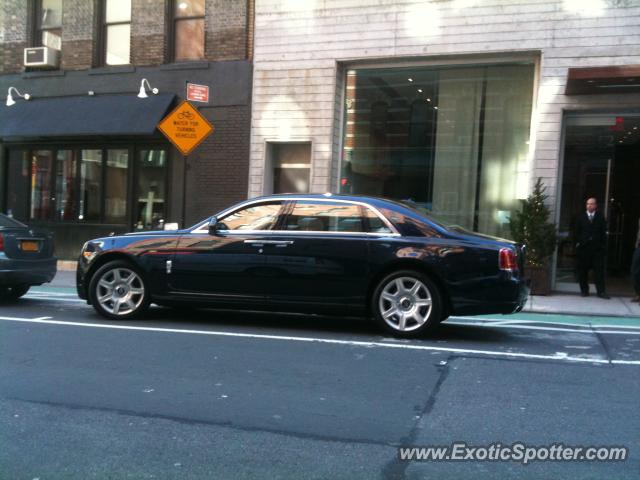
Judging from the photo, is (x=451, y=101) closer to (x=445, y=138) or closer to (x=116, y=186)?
(x=445, y=138)

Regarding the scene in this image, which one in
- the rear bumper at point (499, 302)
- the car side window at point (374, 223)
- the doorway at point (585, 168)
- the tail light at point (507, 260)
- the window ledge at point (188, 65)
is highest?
the window ledge at point (188, 65)

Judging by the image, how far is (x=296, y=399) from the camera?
477 cm

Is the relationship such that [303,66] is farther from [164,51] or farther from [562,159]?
[562,159]

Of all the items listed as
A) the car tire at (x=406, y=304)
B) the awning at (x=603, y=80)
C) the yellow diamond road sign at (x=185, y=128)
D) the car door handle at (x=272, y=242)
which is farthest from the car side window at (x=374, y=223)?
the awning at (x=603, y=80)

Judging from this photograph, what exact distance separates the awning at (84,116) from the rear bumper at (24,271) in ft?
17.4

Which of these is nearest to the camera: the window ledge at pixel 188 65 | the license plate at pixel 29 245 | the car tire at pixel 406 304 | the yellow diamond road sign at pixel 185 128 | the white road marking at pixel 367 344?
the white road marking at pixel 367 344

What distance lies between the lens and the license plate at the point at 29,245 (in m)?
9.42

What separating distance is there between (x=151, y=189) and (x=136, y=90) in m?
2.40

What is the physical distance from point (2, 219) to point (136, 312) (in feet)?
11.0

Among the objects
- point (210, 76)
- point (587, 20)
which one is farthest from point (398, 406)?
point (210, 76)

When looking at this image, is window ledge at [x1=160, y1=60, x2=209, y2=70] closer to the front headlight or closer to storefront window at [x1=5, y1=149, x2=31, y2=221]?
storefront window at [x1=5, y1=149, x2=31, y2=221]

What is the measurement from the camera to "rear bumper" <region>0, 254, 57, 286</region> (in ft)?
30.0

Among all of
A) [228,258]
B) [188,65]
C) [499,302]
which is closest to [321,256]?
[228,258]

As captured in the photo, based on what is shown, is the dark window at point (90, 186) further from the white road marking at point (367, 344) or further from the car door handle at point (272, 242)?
the car door handle at point (272, 242)
